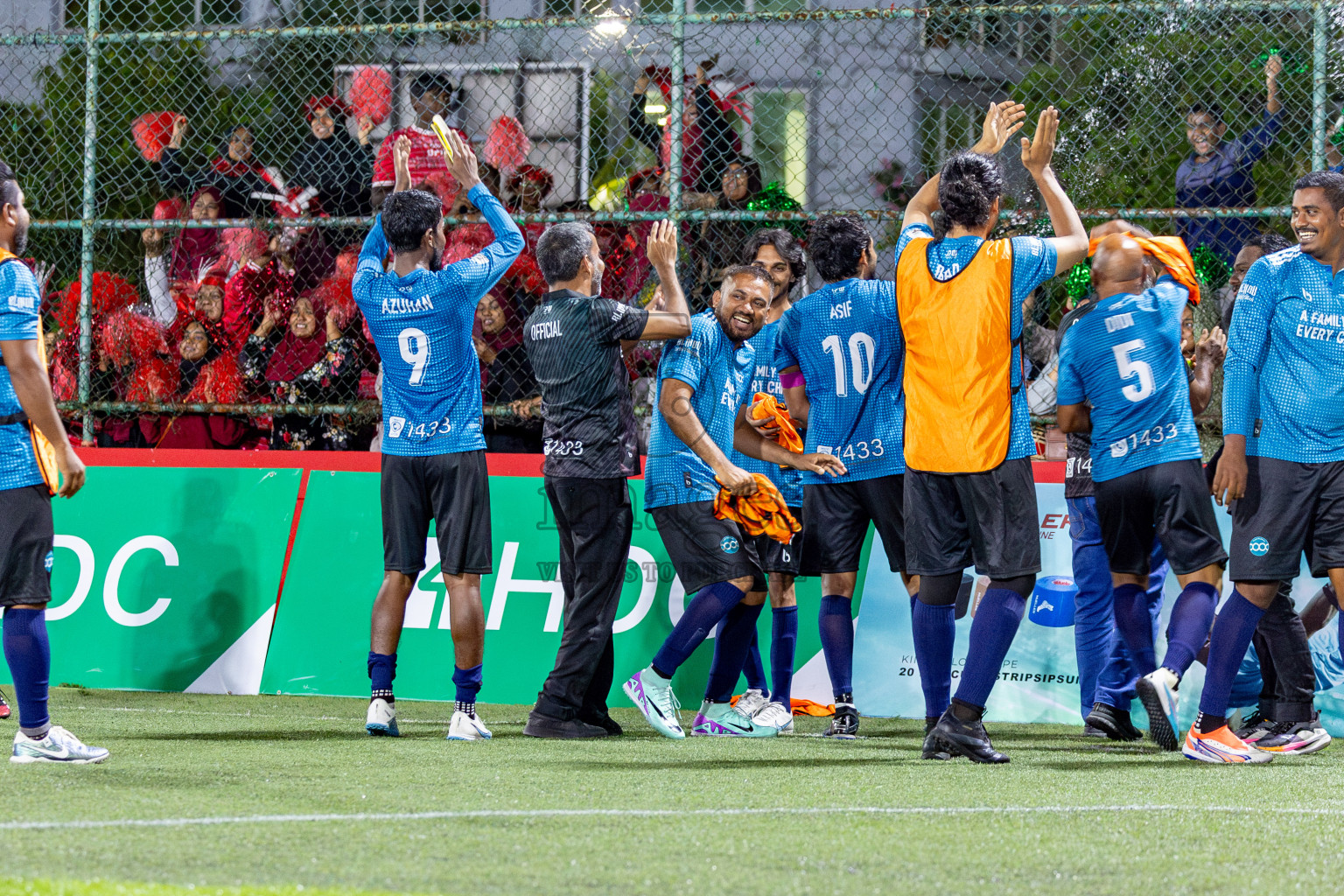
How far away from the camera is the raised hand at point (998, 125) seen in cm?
525

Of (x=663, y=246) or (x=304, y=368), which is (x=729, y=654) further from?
(x=304, y=368)

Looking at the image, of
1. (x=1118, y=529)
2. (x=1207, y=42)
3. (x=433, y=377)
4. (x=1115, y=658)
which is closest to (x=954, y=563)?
(x=1118, y=529)

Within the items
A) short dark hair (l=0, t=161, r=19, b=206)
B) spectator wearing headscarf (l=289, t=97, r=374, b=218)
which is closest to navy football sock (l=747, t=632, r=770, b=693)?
short dark hair (l=0, t=161, r=19, b=206)

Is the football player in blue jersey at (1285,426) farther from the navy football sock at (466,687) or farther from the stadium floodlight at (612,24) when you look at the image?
the stadium floodlight at (612,24)

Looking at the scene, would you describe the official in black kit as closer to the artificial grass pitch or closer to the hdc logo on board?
the artificial grass pitch

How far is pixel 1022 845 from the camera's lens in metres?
3.36

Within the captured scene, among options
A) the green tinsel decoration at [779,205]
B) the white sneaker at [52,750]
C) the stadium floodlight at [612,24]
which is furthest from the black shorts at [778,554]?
the stadium floodlight at [612,24]

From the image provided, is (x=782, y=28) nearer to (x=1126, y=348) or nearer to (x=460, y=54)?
(x=460, y=54)

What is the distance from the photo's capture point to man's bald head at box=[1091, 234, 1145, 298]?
576 centimetres

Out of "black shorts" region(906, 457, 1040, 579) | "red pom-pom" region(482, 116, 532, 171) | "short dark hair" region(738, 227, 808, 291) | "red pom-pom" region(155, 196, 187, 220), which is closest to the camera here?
"black shorts" region(906, 457, 1040, 579)

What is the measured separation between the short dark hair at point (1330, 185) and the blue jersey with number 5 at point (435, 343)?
318cm

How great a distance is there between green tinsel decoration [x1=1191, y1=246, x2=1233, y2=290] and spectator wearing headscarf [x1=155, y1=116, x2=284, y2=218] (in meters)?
5.73

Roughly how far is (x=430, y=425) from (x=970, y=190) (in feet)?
8.14

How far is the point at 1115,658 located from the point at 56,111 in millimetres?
7471
